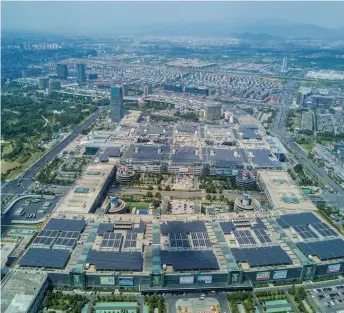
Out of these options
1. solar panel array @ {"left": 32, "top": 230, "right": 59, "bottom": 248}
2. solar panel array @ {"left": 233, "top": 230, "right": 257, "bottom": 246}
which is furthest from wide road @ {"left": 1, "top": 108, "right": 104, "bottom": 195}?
solar panel array @ {"left": 233, "top": 230, "right": 257, "bottom": 246}

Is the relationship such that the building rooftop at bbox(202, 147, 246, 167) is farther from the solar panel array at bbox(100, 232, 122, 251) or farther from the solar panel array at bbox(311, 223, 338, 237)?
the solar panel array at bbox(100, 232, 122, 251)

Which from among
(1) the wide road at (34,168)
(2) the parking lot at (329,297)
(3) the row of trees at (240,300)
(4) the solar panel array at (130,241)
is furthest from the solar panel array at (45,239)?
(2) the parking lot at (329,297)

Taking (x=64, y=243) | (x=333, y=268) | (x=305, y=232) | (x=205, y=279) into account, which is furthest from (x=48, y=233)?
(x=333, y=268)

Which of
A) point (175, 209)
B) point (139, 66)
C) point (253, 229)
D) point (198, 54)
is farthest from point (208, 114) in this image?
point (198, 54)

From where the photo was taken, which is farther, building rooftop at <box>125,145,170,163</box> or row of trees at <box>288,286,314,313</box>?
building rooftop at <box>125,145,170,163</box>

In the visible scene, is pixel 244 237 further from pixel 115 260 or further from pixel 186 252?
pixel 115 260

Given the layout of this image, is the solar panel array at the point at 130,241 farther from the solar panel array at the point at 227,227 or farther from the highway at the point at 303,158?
the highway at the point at 303,158

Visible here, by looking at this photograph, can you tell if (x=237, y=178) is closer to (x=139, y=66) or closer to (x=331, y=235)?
(x=331, y=235)
